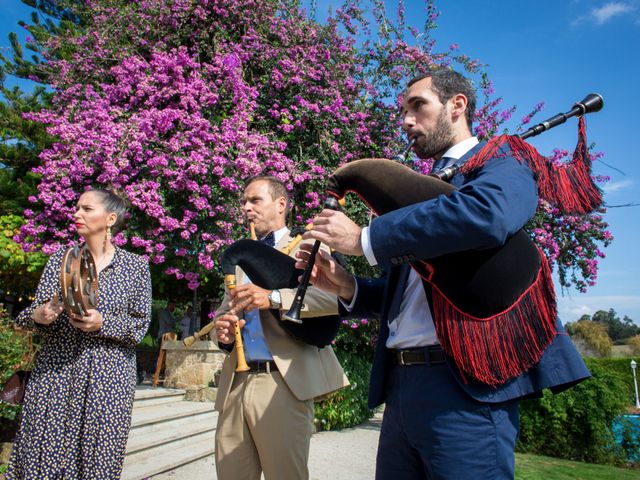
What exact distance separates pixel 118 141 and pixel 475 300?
7.26 m

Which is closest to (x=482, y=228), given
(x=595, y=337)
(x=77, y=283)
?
(x=77, y=283)

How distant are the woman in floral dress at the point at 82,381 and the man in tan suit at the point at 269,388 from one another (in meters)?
0.55

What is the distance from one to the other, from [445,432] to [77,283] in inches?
71.5

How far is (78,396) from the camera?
2506mm

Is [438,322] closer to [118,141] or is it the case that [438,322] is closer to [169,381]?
[118,141]

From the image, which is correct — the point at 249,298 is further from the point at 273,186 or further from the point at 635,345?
the point at 635,345

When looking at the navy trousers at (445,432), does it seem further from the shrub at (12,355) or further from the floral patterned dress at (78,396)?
the shrub at (12,355)

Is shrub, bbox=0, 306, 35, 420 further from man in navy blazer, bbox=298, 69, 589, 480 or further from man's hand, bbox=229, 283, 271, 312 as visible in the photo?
man in navy blazer, bbox=298, 69, 589, 480

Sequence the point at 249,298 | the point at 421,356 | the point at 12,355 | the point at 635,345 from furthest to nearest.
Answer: the point at 635,345
the point at 12,355
the point at 249,298
the point at 421,356

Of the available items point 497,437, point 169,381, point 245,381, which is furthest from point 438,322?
point 169,381

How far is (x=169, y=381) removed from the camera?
894 centimetres

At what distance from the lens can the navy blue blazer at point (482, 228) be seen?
1254 millimetres

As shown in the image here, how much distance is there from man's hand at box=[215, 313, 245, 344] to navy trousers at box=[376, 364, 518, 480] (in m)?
1.06

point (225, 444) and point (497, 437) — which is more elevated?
point (497, 437)
